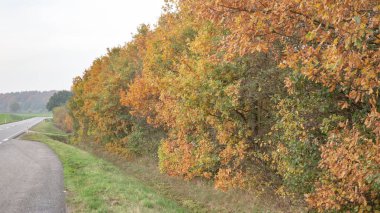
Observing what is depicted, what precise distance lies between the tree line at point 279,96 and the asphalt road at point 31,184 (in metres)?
5.20

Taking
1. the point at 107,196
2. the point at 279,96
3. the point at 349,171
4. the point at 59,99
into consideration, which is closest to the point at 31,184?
the point at 107,196

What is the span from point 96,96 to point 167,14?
13.5 meters

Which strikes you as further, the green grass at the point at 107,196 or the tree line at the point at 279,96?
the green grass at the point at 107,196

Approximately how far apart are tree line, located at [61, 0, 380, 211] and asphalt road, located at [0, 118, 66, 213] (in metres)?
5.20

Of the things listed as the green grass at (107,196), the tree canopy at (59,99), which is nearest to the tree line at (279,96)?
the green grass at (107,196)

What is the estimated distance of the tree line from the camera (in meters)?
A: 6.12

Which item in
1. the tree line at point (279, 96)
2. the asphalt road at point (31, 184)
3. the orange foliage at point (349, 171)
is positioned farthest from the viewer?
the asphalt road at point (31, 184)

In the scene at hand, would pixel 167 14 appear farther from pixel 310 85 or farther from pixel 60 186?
pixel 310 85

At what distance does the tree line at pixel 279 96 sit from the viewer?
6.12 meters

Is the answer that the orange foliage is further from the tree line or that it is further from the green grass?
the green grass

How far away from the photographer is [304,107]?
9.70 meters

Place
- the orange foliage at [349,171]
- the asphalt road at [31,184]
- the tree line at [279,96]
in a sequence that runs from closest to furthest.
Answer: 1. the tree line at [279,96]
2. the orange foliage at [349,171]
3. the asphalt road at [31,184]

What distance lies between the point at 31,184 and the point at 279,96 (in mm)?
10512

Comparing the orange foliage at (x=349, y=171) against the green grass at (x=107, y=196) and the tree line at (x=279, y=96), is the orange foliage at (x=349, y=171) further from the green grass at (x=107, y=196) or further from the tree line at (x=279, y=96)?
the green grass at (x=107, y=196)
